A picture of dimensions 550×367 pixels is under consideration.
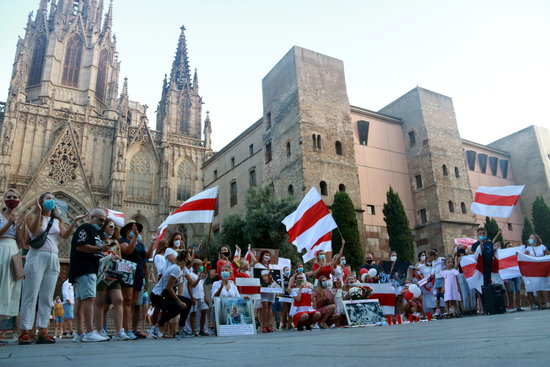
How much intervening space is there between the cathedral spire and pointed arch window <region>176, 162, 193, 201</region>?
400 inches

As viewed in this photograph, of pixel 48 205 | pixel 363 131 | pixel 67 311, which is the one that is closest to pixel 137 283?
pixel 48 205

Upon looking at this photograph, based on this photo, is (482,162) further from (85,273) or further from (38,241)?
(38,241)

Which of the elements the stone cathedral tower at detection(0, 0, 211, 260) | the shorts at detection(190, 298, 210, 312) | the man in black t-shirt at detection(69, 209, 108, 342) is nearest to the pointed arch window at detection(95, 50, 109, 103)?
the stone cathedral tower at detection(0, 0, 211, 260)

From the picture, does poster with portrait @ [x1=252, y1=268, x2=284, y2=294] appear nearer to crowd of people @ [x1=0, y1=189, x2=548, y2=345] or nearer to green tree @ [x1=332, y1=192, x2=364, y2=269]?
crowd of people @ [x1=0, y1=189, x2=548, y2=345]

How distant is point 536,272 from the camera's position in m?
10.2

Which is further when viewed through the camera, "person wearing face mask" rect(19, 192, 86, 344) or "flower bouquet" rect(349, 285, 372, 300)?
"flower bouquet" rect(349, 285, 372, 300)

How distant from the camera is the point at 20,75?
119 ft

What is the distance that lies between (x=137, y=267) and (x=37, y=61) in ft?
130

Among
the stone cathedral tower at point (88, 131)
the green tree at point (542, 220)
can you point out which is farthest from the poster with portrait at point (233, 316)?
the green tree at point (542, 220)

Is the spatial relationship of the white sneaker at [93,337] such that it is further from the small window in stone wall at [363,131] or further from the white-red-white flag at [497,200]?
the small window in stone wall at [363,131]

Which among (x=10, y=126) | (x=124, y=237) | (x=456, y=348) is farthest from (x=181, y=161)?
(x=456, y=348)

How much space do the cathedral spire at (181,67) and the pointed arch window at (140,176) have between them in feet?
Result: 34.0

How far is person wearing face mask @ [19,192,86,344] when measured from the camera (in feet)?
17.7

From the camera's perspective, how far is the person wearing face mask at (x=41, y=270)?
17.7 ft
